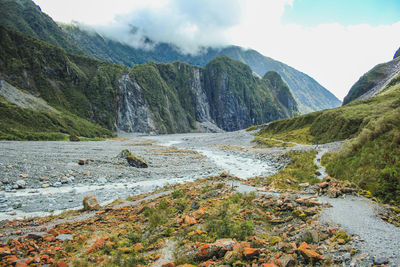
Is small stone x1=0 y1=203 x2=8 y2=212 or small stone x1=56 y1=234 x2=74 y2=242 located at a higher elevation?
small stone x1=56 y1=234 x2=74 y2=242

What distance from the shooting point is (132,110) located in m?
163

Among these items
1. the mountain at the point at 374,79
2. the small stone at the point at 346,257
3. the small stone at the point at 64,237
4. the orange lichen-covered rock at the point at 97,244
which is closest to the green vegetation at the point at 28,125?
the small stone at the point at 64,237

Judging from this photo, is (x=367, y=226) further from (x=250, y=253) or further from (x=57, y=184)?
(x=57, y=184)

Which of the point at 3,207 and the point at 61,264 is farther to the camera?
the point at 3,207

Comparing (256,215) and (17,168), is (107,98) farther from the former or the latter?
(256,215)

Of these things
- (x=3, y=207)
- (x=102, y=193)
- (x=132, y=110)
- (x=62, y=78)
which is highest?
(x=62, y=78)

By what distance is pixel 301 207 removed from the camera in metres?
8.78

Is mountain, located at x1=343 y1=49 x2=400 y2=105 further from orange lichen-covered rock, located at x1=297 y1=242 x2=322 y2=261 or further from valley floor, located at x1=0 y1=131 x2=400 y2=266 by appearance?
orange lichen-covered rock, located at x1=297 y1=242 x2=322 y2=261

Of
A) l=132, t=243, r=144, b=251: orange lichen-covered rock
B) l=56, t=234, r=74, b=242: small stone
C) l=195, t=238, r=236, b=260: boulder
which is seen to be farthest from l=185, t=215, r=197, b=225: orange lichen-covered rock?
l=56, t=234, r=74, b=242: small stone

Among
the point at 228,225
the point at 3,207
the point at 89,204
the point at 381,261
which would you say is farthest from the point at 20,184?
the point at 381,261

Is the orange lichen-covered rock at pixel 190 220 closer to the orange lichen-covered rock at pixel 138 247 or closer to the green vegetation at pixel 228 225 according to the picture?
the green vegetation at pixel 228 225

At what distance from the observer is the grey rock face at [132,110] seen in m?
152

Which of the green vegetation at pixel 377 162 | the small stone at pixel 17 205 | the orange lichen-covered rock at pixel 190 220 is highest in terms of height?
the green vegetation at pixel 377 162

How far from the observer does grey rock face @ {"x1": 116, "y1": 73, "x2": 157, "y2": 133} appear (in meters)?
152
